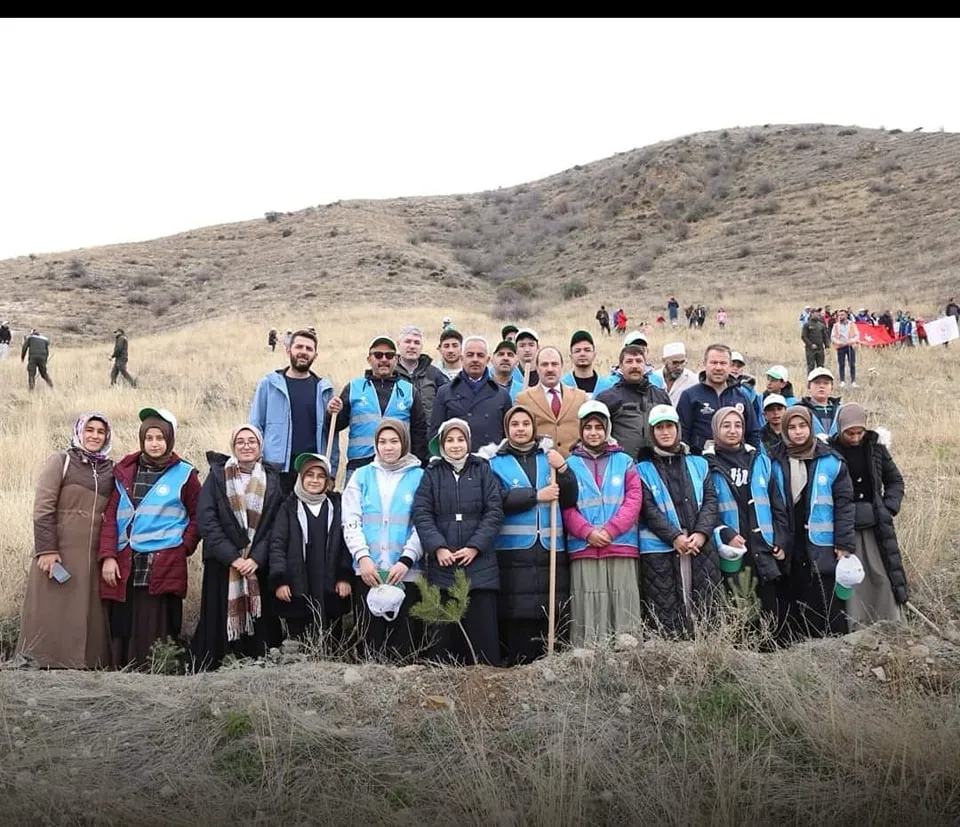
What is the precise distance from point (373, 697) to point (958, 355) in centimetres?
1869

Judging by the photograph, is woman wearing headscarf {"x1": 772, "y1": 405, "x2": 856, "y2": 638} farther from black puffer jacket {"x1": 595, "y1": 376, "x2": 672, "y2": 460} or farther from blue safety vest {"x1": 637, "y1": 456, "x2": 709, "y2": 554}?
black puffer jacket {"x1": 595, "y1": 376, "x2": 672, "y2": 460}

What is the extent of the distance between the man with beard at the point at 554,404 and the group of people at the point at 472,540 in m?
0.04

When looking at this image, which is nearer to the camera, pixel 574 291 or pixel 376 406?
pixel 376 406

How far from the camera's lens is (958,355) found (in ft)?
Answer: 59.5

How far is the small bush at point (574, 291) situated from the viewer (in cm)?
3844

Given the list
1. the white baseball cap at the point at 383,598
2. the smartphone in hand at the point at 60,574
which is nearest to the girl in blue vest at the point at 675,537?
the white baseball cap at the point at 383,598

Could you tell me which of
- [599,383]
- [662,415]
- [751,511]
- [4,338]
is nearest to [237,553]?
[662,415]

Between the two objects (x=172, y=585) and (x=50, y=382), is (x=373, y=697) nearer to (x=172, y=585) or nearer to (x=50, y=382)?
(x=172, y=585)

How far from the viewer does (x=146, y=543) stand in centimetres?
523

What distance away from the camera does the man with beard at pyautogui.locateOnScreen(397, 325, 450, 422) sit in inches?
265

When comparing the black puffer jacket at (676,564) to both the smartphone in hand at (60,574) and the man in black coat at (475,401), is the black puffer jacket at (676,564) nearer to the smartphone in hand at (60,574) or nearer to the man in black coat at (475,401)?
the man in black coat at (475,401)

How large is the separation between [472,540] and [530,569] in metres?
0.51

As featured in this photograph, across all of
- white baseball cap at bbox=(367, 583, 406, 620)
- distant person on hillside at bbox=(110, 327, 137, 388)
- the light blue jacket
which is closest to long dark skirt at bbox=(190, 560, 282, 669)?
white baseball cap at bbox=(367, 583, 406, 620)

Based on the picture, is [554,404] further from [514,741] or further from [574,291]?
[574,291]
